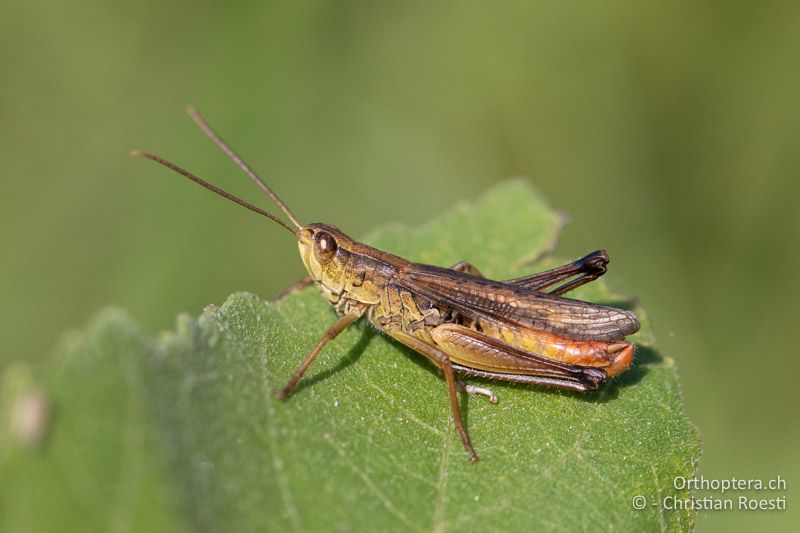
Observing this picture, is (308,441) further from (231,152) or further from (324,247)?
(231,152)

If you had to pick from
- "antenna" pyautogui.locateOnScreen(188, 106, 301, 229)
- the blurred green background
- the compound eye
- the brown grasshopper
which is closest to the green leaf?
the brown grasshopper

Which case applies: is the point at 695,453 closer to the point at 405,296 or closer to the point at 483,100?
the point at 405,296

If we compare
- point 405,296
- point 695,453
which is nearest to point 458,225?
point 405,296

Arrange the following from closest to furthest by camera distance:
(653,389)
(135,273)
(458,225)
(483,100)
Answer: (653,389) < (458,225) < (135,273) < (483,100)

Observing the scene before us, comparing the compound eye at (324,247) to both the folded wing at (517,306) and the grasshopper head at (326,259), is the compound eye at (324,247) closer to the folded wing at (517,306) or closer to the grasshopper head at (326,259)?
the grasshopper head at (326,259)

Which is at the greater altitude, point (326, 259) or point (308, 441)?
point (326, 259)

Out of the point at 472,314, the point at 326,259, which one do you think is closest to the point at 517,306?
the point at 472,314
